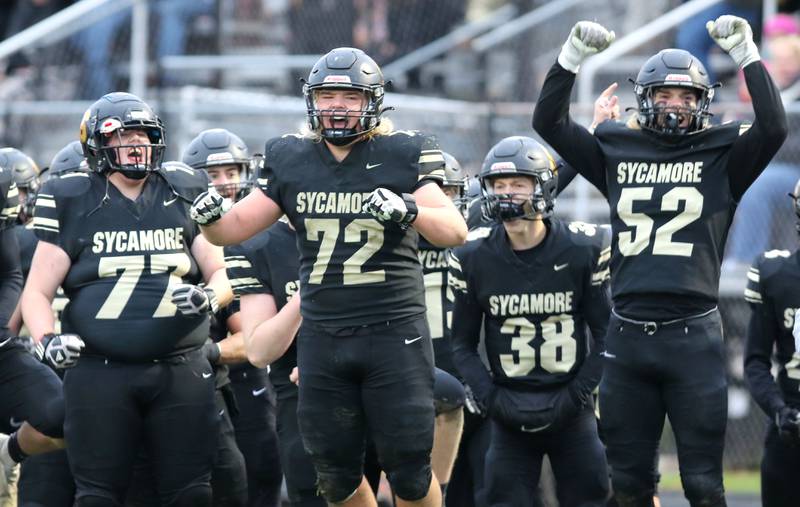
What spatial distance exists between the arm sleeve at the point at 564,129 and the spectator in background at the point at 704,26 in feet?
17.7

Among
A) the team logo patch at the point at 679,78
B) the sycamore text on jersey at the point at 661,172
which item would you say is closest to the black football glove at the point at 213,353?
the sycamore text on jersey at the point at 661,172

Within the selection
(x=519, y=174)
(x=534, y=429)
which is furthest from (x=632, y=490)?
(x=519, y=174)

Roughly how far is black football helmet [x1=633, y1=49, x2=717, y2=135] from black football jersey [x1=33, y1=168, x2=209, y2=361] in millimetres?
2059

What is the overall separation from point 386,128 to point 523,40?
22.6ft

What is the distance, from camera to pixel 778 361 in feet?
24.0

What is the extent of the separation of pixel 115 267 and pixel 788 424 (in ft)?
9.87

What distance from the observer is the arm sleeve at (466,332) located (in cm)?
704

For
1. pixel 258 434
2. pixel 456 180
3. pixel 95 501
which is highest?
pixel 456 180

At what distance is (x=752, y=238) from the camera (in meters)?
11.1

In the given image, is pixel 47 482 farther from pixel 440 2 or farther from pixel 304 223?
pixel 440 2

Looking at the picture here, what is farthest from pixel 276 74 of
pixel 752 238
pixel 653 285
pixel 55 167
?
pixel 653 285

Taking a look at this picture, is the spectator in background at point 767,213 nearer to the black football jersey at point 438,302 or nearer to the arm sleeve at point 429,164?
the black football jersey at point 438,302

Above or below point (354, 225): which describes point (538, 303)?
below

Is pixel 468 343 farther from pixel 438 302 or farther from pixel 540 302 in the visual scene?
pixel 438 302
